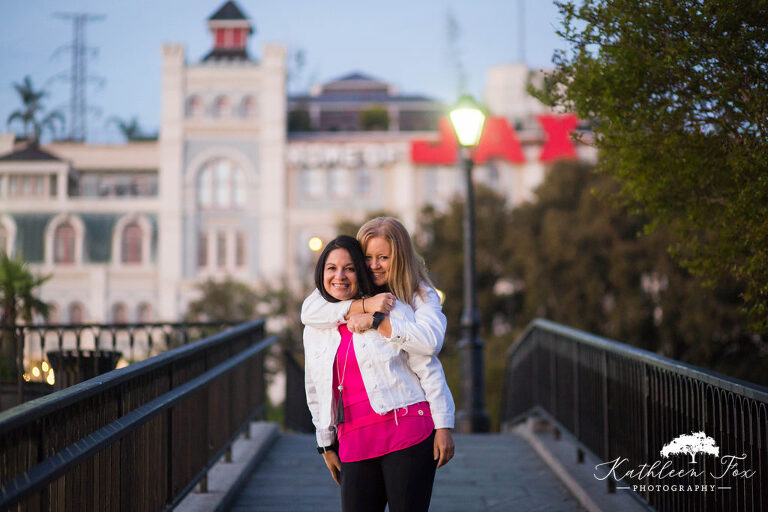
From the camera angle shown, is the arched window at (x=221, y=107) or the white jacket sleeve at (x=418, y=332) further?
the arched window at (x=221, y=107)

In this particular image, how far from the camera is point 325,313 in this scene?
375 centimetres

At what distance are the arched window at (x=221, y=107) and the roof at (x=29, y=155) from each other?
9.80 meters

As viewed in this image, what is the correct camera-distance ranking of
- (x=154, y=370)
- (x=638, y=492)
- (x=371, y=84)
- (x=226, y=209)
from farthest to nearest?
1. (x=371, y=84)
2. (x=226, y=209)
3. (x=638, y=492)
4. (x=154, y=370)

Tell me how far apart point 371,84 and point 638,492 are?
207ft

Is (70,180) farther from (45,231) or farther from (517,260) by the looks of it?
(517,260)

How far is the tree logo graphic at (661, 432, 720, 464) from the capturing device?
4.35 m

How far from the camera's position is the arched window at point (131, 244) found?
53.9 metres

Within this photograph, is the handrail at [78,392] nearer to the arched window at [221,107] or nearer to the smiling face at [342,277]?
the smiling face at [342,277]

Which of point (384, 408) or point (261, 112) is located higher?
point (261, 112)

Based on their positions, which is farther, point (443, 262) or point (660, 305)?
point (443, 262)

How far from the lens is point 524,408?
37.9ft

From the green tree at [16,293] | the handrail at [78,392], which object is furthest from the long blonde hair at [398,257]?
the green tree at [16,293]

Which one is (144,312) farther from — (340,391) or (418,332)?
(418,332)

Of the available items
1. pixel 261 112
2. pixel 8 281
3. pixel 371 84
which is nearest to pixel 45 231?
pixel 261 112
